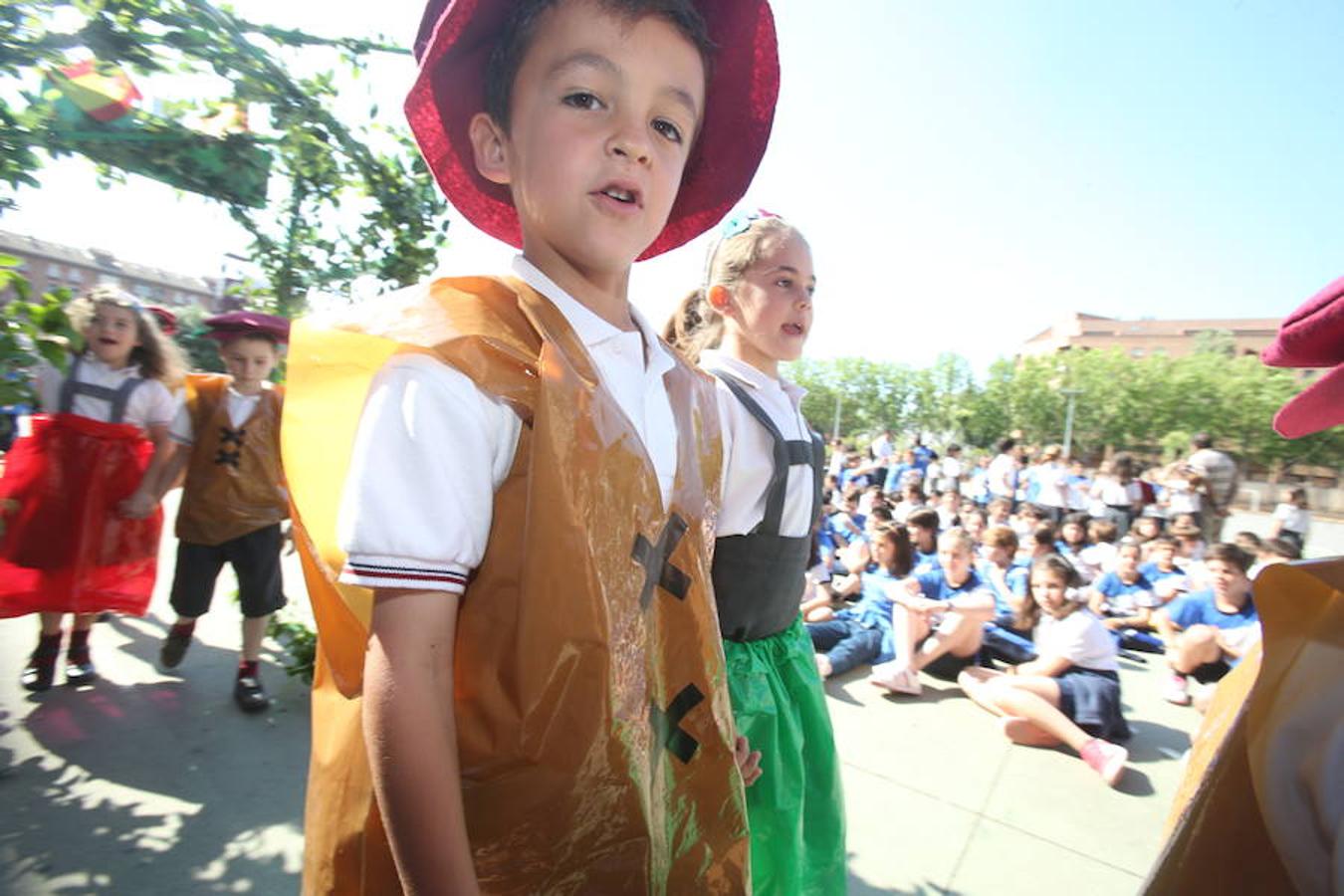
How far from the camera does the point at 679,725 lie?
971 mm

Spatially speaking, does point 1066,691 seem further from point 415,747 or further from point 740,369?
point 415,747

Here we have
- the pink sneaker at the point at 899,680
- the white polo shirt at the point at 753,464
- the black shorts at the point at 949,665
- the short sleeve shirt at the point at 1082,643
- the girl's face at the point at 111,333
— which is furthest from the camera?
the black shorts at the point at 949,665

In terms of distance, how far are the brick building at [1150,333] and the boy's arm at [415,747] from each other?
6592 centimetres

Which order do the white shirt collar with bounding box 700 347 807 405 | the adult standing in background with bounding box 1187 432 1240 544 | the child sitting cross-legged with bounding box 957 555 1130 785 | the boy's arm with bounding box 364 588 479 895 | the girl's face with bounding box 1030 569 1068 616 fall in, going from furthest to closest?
the adult standing in background with bounding box 1187 432 1240 544 < the girl's face with bounding box 1030 569 1068 616 < the child sitting cross-legged with bounding box 957 555 1130 785 < the white shirt collar with bounding box 700 347 807 405 < the boy's arm with bounding box 364 588 479 895

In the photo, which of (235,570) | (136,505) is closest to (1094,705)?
(235,570)

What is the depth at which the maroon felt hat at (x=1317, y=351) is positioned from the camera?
2.59ft

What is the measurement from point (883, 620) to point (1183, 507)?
547 cm

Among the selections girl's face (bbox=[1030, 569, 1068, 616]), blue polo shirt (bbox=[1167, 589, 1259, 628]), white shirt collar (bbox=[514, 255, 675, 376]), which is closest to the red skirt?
white shirt collar (bbox=[514, 255, 675, 376])

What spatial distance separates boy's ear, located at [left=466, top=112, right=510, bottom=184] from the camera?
3.43 ft

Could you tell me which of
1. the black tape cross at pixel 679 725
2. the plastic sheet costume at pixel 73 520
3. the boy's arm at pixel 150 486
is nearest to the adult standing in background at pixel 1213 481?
the black tape cross at pixel 679 725

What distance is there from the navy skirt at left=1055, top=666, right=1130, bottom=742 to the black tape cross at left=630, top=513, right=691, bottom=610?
132 inches

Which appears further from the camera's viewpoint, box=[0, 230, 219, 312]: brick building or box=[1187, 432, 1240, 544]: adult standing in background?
box=[0, 230, 219, 312]: brick building

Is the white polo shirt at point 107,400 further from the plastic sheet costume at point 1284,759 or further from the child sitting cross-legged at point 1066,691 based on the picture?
the child sitting cross-legged at point 1066,691

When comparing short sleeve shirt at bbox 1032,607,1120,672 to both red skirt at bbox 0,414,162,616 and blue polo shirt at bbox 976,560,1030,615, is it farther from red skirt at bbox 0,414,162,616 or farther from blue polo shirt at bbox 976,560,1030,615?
red skirt at bbox 0,414,162,616
